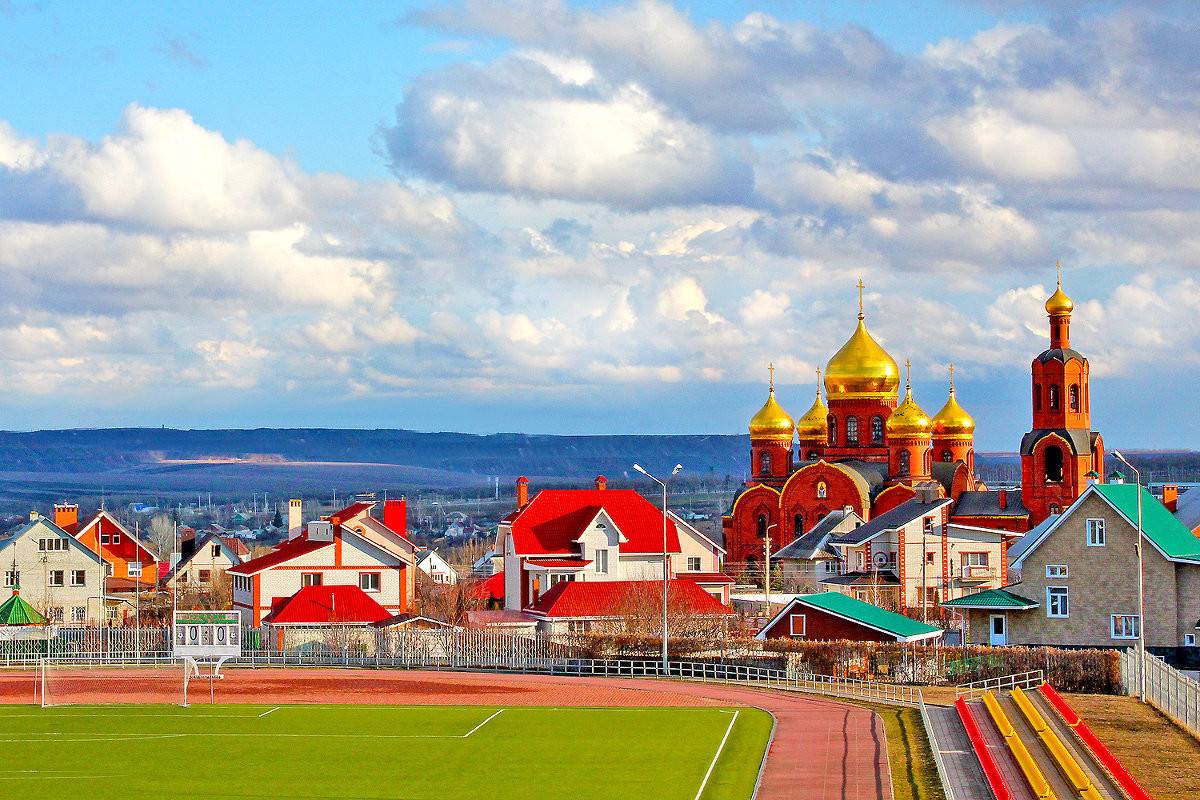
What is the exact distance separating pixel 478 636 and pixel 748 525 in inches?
1762

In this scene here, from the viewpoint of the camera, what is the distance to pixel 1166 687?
44.5 metres

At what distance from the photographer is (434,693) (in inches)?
2100

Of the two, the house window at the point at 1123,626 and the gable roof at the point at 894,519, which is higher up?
the gable roof at the point at 894,519

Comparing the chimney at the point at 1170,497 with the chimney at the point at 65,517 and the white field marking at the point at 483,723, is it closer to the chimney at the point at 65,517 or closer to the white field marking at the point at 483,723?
the white field marking at the point at 483,723

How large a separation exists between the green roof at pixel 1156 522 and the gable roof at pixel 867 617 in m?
7.34

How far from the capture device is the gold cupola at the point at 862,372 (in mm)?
107250

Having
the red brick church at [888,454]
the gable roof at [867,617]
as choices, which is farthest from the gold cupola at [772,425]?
the gable roof at [867,617]

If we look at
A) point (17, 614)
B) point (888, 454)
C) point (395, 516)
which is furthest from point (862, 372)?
point (17, 614)

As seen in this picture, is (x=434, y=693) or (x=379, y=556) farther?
(x=379, y=556)

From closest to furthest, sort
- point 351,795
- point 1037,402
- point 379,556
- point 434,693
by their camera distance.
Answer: point 351,795 → point 434,693 → point 379,556 → point 1037,402

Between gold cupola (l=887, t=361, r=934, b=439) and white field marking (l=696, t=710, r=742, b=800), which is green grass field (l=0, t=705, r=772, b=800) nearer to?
white field marking (l=696, t=710, r=742, b=800)

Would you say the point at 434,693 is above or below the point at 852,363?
below

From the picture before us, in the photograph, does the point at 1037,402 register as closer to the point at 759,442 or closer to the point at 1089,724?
the point at 759,442

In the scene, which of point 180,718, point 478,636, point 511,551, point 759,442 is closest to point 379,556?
point 511,551
